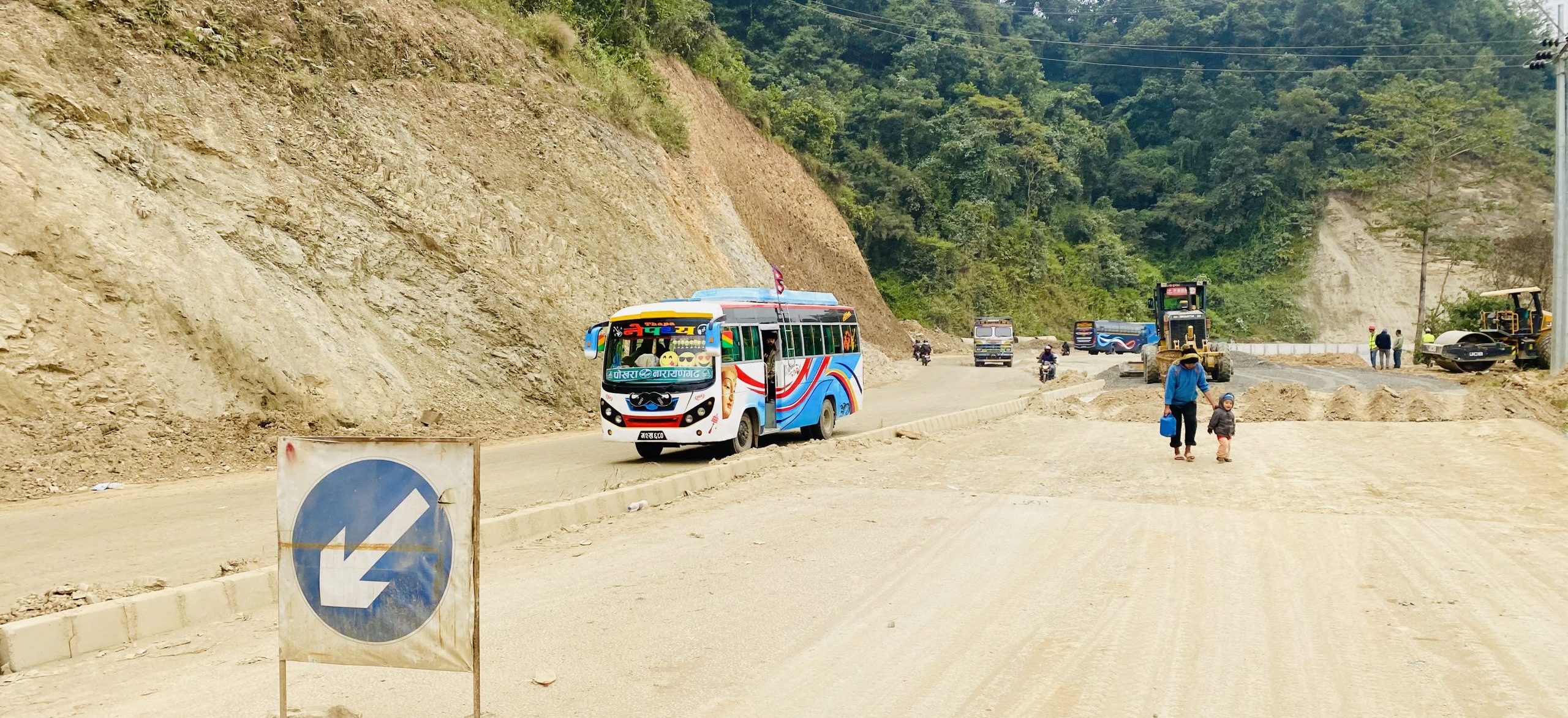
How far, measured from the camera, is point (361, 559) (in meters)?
4.77

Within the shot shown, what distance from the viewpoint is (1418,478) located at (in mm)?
13406

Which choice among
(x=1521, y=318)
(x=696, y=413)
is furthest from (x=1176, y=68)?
(x=696, y=413)

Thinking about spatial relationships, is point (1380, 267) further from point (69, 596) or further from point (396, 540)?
point (396, 540)

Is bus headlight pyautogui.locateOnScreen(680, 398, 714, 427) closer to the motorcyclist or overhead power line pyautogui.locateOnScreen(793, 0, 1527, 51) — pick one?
the motorcyclist

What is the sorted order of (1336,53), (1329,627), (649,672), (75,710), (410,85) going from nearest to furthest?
(75,710)
(649,672)
(1329,627)
(410,85)
(1336,53)

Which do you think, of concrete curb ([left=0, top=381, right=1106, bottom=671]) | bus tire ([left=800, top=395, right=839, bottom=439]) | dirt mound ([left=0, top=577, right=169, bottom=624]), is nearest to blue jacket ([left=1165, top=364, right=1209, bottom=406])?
bus tire ([left=800, top=395, right=839, bottom=439])

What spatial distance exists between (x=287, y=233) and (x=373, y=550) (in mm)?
17006

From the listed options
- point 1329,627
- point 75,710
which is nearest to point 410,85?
point 75,710

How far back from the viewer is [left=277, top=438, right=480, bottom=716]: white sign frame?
185 inches

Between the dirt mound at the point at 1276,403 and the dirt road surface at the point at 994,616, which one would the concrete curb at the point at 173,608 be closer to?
the dirt road surface at the point at 994,616

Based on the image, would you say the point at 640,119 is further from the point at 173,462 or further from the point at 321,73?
the point at 173,462

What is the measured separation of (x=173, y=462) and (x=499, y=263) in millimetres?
10661

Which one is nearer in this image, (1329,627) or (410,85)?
(1329,627)

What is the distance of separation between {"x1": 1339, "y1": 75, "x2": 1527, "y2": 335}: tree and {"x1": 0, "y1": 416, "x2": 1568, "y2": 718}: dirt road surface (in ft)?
187
